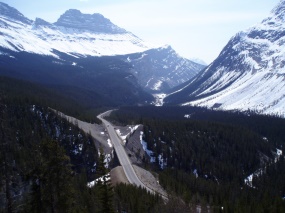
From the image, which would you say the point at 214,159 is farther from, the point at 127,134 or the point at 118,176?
the point at 118,176

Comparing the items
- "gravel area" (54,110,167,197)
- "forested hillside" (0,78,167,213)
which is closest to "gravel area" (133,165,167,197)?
"gravel area" (54,110,167,197)

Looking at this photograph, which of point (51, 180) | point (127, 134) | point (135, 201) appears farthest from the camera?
point (127, 134)

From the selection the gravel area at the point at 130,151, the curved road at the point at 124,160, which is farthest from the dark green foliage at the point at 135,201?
the curved road at the point at 124,160

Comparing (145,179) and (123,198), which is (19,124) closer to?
(145,179)

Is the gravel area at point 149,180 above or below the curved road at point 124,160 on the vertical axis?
below

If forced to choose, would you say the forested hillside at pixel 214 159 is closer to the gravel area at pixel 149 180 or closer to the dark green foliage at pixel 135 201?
the gravel area at pixel 149 180

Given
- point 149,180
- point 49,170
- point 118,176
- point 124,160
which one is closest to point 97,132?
point 124,160

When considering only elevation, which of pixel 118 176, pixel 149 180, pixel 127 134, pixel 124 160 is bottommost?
pixel 149 180

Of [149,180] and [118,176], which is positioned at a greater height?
[118,176]

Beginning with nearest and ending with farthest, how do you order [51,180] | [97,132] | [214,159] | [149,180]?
[51,180]
[149,180]
[214,159]
[97,132]

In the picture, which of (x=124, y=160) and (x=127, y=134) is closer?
(x=124, y=160)

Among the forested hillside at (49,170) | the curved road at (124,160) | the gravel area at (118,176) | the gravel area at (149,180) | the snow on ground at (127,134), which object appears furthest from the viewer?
the snow on ground at (127,134)
